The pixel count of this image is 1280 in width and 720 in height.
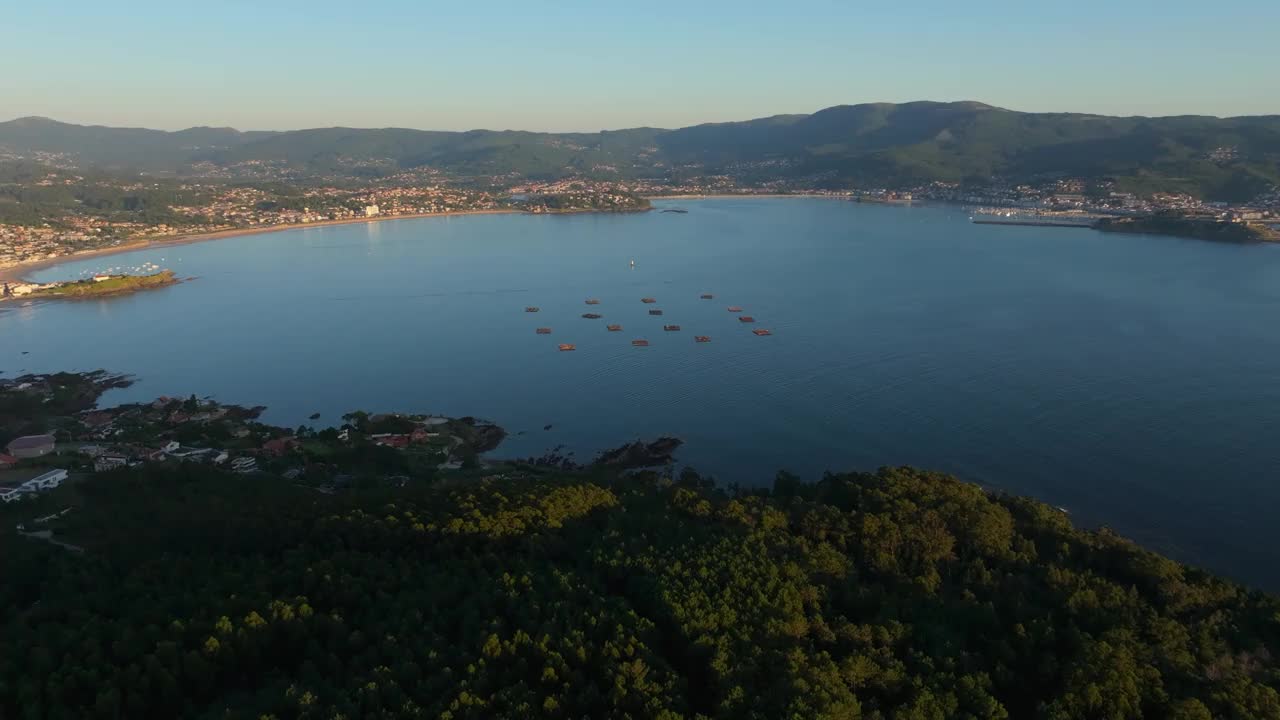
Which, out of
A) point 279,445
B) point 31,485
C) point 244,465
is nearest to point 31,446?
point 31,485

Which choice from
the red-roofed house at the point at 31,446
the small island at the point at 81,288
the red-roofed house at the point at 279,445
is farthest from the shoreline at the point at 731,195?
the red-roofed house at the point at 31,446

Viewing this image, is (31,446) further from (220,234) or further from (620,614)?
(220,234)

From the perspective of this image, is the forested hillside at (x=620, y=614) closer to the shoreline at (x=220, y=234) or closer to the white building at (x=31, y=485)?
the white building at (x=31, y=485)

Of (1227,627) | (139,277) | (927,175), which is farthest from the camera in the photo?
(927,175)

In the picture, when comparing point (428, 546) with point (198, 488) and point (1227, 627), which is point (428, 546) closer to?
point (198, 488)

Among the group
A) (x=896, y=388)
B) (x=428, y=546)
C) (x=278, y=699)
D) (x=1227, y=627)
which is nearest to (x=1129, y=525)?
(x=1227, y=627)

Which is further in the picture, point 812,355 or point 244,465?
point 812,355
